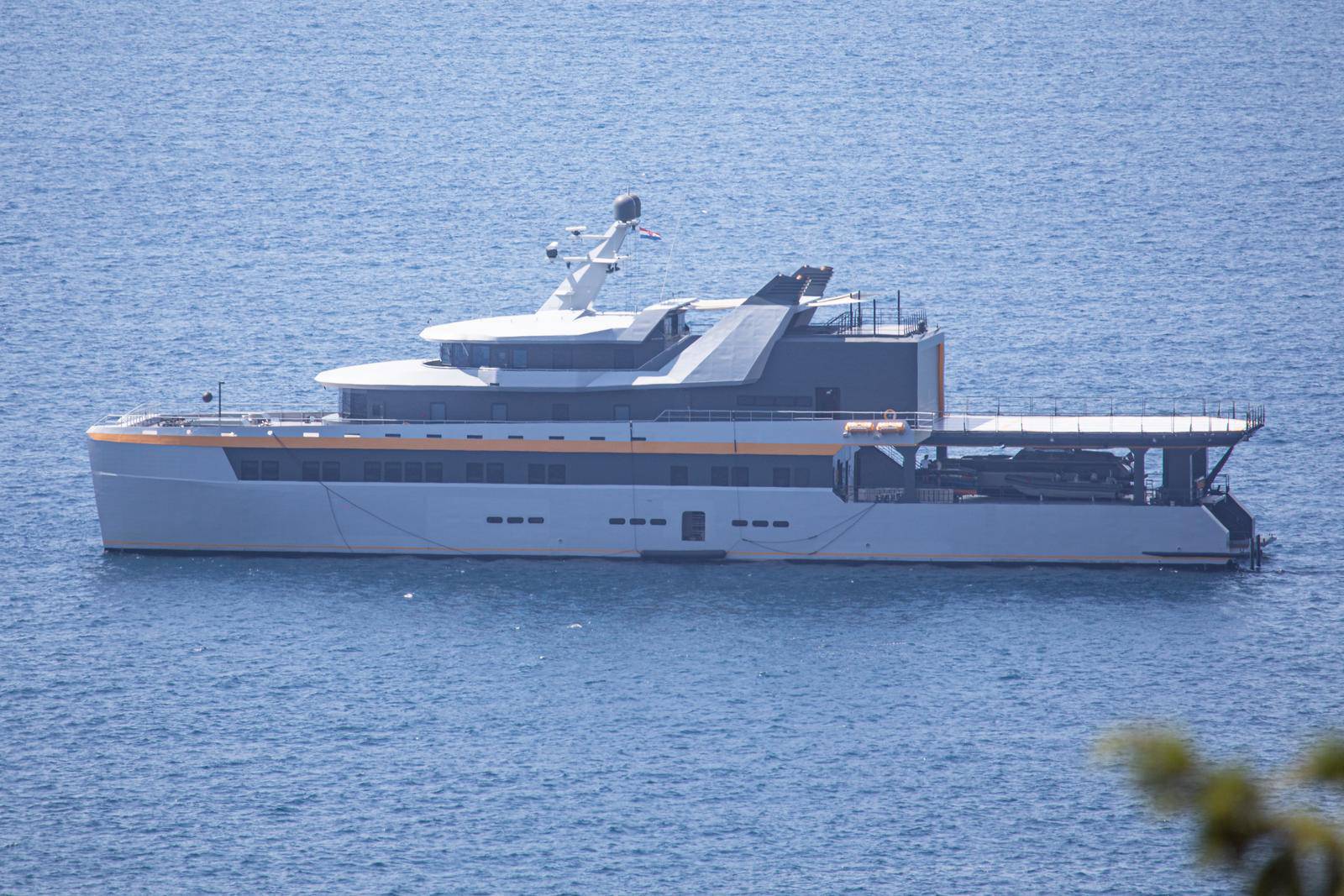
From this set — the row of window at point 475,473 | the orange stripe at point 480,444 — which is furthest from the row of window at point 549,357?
the row of window at point 475,473

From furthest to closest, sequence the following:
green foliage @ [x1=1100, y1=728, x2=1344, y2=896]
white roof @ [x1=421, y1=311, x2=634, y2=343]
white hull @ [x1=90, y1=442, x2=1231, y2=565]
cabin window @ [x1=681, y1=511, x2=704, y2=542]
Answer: white roof @ [x1=421, y1=311, x2=634, y2=343]
cabin window @ [x1=681, y1=511, x2=704, y2=542]
white hull @ [x1=90, y1=442, x2=1231, y2=565]
green foliage @ [x1=1100, y1=728, x2=1344, y2=896]

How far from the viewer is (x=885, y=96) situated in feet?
384

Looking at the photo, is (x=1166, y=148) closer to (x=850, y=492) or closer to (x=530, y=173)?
(x=530, y=173)

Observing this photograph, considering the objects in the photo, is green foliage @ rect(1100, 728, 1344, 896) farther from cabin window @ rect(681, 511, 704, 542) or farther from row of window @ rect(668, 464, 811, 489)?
cabin window @ rect(681, 511, 704, 542)

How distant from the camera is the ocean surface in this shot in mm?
31656

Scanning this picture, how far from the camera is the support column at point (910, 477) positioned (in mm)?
46656

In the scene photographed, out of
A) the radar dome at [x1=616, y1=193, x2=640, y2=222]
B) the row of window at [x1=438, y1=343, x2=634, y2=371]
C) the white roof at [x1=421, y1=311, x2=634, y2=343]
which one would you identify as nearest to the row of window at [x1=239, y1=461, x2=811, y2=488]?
the row of window at [x1=438, y1=343, x2=634, y2=371]

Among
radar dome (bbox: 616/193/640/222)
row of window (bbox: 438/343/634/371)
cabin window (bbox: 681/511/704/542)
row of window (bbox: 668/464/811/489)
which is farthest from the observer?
radar dome (bbox: 616/193/640/222)

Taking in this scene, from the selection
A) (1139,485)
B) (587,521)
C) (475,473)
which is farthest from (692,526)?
(1139,485)

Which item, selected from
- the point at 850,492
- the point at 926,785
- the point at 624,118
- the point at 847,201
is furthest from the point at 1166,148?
the point at 926,785

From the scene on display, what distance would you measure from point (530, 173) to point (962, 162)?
24.0 m

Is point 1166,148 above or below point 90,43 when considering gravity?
below

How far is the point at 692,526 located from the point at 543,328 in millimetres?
6507

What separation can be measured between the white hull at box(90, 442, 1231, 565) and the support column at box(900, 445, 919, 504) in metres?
0.54
